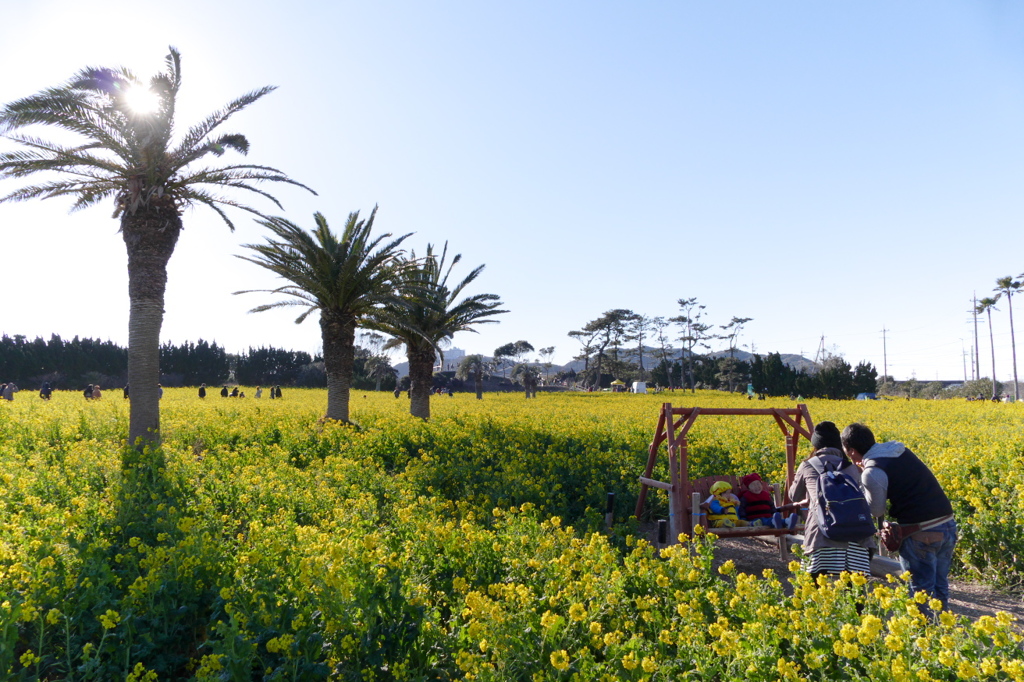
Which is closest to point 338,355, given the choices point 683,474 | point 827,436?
point 683,474

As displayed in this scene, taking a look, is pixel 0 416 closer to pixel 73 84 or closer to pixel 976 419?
pixel 73 84

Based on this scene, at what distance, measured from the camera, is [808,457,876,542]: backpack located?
4.53 metres

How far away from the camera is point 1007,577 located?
20.9 ft

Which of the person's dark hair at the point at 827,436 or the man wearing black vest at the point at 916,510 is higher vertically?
the person's dark hair at the point at 827,436

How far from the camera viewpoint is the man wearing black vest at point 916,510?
461cm

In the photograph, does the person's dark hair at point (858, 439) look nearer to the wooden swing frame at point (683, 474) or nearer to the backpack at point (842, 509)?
the backpack at point (842, 509)

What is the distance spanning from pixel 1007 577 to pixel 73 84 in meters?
16.1

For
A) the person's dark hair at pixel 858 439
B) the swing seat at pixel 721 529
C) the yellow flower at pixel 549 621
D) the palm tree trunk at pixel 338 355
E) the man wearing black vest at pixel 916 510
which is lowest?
the swing seat at pixel 721 529

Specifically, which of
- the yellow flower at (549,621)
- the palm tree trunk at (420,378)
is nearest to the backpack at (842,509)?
the yellow flower at (549,621)

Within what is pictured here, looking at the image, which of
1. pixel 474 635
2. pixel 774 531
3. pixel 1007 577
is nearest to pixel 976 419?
pixel 1007 577

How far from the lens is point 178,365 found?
210 ft

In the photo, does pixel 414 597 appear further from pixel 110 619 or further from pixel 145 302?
pixel 145 302

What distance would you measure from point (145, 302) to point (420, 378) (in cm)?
998

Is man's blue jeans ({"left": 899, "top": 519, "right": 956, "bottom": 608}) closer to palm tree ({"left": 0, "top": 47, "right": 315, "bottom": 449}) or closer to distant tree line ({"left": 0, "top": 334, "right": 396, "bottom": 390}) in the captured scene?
palm tree ({"left": 0, "top": 47, "right": 315, "bottom": 449})
